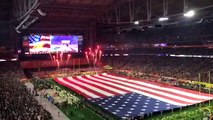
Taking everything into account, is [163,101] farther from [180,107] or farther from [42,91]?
[42,91]

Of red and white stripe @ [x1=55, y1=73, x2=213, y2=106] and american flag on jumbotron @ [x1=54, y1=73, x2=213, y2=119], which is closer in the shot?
american flag on jumbotron @ [x1=54, y1=73, x2=213, y2=119]

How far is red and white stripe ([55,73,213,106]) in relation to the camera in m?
31.7

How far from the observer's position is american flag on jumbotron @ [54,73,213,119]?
27.8 meters

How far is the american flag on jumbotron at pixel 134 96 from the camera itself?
27.8 m

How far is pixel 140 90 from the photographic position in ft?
123

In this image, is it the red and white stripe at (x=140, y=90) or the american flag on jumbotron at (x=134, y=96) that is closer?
the american flag on jumbotron at (x=134, y=96)

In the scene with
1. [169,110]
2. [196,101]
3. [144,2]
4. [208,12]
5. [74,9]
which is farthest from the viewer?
[74,9]

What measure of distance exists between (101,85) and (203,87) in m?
16.7

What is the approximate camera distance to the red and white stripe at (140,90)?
31.7 m

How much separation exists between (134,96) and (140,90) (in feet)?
13.1

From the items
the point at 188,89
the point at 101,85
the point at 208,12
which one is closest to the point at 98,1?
the point at 101,85

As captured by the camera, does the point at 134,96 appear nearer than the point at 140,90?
Yes

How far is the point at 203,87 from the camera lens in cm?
3709

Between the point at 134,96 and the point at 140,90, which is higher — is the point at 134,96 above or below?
below
